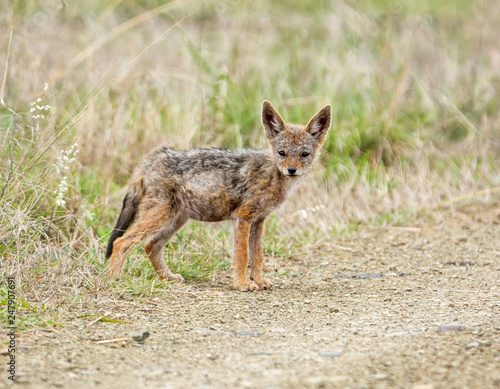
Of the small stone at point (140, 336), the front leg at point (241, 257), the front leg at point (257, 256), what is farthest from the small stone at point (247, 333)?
the front leg at point (257, 256)

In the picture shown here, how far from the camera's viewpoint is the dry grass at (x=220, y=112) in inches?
230

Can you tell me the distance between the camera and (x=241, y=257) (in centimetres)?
567

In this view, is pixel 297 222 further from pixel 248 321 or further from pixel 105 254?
pixel 248 321

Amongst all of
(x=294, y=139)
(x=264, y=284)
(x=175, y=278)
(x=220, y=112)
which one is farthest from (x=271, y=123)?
(x=220, y=112)

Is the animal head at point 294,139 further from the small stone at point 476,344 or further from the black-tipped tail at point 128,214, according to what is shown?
the small stone at point 476,344

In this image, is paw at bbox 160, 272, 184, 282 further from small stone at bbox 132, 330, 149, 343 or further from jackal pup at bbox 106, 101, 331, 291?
small stone at bbox 132, 330, 149, 343

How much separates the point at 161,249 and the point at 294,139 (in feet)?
4.63

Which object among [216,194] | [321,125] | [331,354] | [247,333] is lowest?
[247,333]

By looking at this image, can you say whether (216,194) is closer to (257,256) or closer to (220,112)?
(257,256)

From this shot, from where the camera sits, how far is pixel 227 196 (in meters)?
5.89

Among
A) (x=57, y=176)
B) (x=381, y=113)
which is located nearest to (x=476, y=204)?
(x=381, y=113)

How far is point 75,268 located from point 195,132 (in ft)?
10.8

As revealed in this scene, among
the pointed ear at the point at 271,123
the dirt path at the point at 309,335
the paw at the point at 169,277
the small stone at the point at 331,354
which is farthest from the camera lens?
the pointed ear at the point at 271,123

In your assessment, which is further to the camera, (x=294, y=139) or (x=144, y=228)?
(x=294, y=139)
